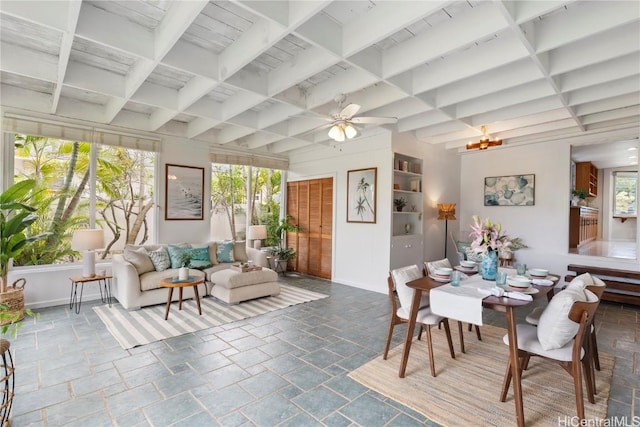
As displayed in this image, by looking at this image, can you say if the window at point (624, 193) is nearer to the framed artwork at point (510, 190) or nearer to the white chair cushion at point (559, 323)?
the framed artwork at point (510, 190)

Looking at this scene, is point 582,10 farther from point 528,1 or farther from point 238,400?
point 238,400

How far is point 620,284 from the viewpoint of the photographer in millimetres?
4883

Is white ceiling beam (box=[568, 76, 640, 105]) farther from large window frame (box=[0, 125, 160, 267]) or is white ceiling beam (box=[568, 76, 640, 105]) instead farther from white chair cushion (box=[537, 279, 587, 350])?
large window frame (box=[0, 125, 160, 267])

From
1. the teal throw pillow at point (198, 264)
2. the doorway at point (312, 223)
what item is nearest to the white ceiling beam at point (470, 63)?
the doorway at point (312, 223)

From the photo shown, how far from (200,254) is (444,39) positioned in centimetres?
454

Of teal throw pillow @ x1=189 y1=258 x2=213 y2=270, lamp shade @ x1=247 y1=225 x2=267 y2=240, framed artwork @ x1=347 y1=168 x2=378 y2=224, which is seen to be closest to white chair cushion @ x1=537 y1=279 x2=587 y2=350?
framed artwork @ x1=347 y1=168 x2=378 y2=224

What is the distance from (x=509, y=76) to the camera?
3.34 metres

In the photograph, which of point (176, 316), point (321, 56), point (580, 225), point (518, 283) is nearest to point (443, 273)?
point (518, 283)

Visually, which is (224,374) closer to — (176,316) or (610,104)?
(176,316)

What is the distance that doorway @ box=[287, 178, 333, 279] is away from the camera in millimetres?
6480


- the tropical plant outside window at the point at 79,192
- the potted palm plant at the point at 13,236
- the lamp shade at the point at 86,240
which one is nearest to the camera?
the potted palm plant at the point at 13,236

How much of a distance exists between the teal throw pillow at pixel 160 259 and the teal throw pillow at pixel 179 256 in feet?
0.24

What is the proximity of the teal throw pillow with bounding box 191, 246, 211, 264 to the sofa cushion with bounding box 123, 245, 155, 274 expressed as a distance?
2.05 feet

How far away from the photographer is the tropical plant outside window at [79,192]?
444cm
